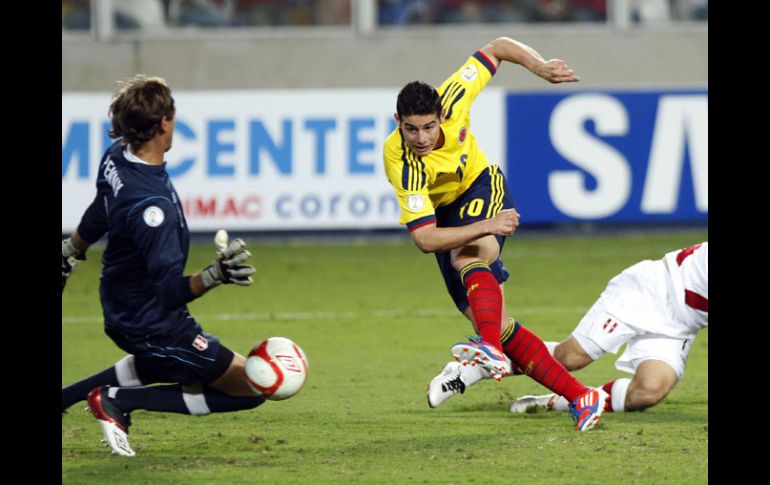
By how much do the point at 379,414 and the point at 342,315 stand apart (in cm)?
388

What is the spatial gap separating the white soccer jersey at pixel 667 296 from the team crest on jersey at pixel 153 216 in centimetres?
266

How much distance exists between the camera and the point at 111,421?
19.2 ft

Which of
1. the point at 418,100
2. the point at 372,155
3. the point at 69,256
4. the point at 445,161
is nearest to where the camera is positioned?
the point at 69,256

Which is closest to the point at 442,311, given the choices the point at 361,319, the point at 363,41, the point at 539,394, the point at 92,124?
the point at 361,319

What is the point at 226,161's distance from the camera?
1432 centimetres

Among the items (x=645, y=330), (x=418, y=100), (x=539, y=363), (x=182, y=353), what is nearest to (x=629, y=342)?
(x=645, y=330)

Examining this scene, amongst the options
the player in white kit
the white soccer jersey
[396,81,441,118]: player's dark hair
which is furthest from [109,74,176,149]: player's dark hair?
the white soccer jersey

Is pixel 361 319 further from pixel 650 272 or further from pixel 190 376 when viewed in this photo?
pixel 190 376

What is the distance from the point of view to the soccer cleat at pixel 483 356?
Result: 239 inches

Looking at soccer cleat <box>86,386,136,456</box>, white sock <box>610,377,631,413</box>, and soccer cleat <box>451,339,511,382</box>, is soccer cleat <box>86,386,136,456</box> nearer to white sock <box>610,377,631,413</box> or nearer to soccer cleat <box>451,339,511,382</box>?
soccer cleat <box>451,339,511,382</box>

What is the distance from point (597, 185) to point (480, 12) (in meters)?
3.93

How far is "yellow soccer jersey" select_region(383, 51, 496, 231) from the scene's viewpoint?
6535 mm

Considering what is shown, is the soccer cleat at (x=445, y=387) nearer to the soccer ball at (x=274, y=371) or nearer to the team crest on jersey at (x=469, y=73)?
the soccer ball at (x=274, y=371)

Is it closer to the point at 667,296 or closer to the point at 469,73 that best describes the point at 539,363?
the point at 667,296
